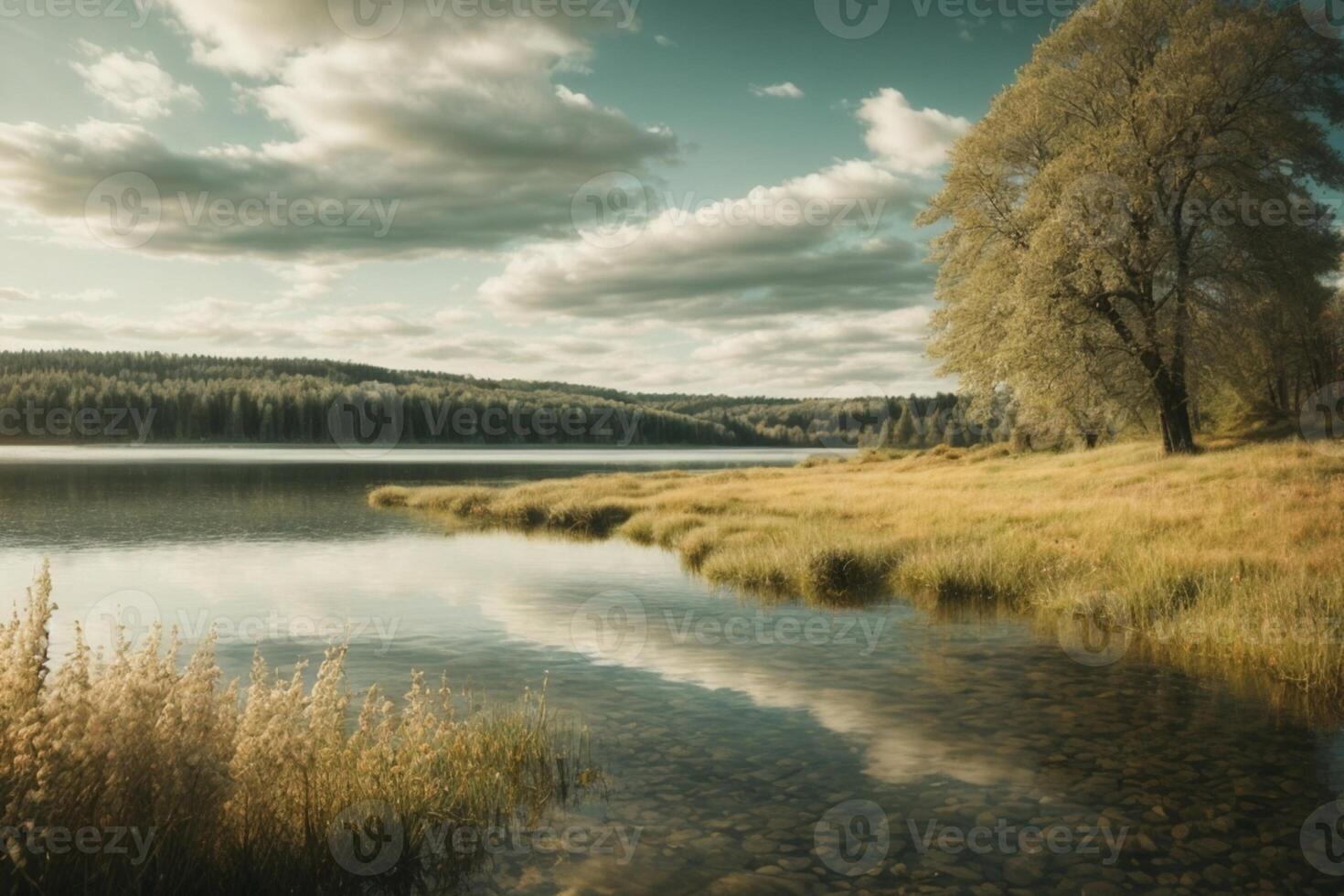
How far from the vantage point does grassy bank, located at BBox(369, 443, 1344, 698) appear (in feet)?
48.2

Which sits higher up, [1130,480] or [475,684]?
[1130,480]

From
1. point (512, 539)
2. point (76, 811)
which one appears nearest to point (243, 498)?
point (512, 539)

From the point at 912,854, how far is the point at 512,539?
29.8m

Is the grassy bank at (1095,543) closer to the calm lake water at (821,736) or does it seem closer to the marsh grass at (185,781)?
the calm lake water at (821,736)

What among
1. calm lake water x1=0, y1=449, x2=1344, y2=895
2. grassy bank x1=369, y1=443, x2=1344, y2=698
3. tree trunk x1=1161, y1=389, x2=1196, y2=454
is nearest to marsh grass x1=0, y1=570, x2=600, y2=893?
calm lake water x1=0, y1=449, x2=1344, y2=895

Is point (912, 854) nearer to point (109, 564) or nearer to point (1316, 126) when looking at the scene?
point (109, 564)

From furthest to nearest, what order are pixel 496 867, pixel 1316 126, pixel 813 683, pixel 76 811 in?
1. pixel 1316 126
2. pixel 813 683
3. pixel 496 867
4. pixel 76 811

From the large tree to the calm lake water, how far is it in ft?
63.9

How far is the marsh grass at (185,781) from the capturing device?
584 cm

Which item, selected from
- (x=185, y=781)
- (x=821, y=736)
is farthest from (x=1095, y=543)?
(x=185, y=781)

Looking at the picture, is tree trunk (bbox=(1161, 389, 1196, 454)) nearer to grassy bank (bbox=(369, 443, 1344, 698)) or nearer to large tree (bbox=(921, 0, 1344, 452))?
large tree (bbox=(921, 0, 1344, 452))

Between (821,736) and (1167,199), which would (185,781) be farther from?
(1167,199)

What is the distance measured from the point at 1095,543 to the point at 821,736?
42.5 feet

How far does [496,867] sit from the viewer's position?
755 cm
